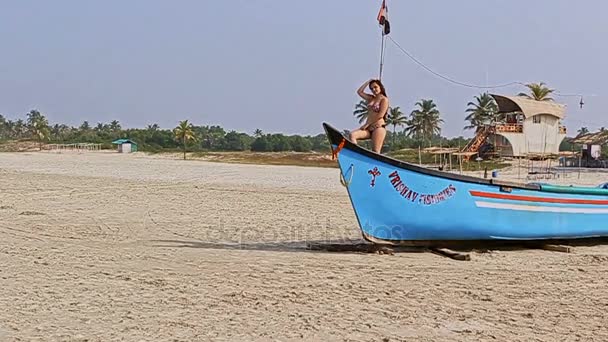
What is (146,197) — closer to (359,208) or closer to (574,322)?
(359,208)

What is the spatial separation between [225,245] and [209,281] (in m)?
2.49

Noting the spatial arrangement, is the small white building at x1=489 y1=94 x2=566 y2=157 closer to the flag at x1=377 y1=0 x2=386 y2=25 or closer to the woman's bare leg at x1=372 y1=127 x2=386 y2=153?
the flag at x1=377 y1=0 x2=386 y2=25

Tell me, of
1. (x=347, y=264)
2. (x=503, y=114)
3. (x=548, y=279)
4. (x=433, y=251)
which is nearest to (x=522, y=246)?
(x=433, y=251)

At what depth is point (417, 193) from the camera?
7.73m

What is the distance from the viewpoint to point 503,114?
120 ft

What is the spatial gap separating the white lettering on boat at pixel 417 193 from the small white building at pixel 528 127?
1082 inches

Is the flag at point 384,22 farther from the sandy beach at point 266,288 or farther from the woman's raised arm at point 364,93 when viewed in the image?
the sandy beach at point 266,288

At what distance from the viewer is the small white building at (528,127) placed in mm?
34125

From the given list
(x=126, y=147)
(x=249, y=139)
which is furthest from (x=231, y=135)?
(x=126, y=147)

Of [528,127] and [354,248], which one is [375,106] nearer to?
[354,248]

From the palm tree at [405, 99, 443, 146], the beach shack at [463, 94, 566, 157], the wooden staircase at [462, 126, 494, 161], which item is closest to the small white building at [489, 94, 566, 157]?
the beach shack at [463, 94, 566, 157]

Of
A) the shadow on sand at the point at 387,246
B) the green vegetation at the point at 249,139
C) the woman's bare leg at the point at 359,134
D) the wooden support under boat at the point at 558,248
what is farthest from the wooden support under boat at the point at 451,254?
the green vegetation at the point at 249,139

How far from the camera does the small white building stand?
34125 mm

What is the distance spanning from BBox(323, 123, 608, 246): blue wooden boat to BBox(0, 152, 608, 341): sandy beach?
31 cm
